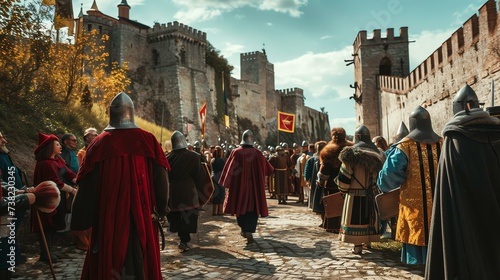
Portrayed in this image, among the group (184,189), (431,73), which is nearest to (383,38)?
(431,73)

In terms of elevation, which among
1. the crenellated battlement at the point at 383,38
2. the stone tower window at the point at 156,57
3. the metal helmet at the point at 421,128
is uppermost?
the stone tower window at the point at 156,57

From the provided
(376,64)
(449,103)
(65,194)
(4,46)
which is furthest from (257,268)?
(376,64)

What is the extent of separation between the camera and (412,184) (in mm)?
4234

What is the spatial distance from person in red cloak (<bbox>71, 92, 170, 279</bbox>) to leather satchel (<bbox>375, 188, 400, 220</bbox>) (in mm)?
2500

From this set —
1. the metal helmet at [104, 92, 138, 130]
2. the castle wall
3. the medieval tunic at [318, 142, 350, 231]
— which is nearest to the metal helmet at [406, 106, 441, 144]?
the medieval tunic at [318, 142, 350, 231]

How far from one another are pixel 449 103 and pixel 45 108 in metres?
13.9

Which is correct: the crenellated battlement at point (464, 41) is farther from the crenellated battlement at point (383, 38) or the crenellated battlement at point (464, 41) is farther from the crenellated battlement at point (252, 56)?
the crenellated battlement at point (252, 56)

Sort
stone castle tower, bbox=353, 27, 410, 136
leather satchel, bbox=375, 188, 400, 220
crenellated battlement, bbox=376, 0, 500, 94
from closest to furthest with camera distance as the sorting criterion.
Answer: leather satchel, bbox=375, 188, 400, 220 < crenellated battlement, bbox=376, 0, 500, 94 < stone castle tower, bbox=353, 27, 410, 136

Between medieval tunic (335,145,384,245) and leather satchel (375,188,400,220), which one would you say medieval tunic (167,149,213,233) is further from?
leather satchel (375,188,400,220)

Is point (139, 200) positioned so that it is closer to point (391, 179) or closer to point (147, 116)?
point (391, 179)

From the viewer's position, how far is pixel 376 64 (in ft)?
98.0

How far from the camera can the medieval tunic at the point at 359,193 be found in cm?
550

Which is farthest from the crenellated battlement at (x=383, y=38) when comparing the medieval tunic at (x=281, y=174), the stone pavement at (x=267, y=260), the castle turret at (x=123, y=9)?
the castle turret at (x=123, y=9)

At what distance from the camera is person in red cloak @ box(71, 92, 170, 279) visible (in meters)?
3.01
